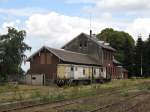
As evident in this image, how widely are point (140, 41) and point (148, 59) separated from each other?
5.05 m

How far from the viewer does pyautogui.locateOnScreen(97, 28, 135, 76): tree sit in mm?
101363

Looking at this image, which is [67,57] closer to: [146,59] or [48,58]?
[48,58]

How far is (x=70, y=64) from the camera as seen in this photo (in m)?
60.2

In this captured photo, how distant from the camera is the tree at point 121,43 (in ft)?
333

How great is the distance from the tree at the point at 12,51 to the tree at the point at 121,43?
140ft

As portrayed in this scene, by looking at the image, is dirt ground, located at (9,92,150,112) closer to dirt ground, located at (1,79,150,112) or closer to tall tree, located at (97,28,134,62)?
dirt ground, located at (1,79,150,112)

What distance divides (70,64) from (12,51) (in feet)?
26.6

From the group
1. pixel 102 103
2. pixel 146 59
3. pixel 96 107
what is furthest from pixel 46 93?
pixel 146 59

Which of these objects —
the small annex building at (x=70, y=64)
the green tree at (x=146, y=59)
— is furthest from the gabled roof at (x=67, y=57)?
the green tree at (x=146, y=59)

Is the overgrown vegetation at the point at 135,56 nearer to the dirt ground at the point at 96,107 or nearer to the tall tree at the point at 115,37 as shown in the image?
the tall tree at the point at 115,37

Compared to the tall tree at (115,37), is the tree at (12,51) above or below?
below

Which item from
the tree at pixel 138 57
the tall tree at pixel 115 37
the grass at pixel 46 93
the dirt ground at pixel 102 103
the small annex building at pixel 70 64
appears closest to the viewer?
the dirt ground at pixel 102 103

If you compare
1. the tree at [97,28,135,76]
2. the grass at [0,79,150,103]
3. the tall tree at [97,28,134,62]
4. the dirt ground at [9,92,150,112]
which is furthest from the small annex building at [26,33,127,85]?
the tall tree at [97,28,134,62]

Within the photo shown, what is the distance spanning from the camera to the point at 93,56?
75.7m
